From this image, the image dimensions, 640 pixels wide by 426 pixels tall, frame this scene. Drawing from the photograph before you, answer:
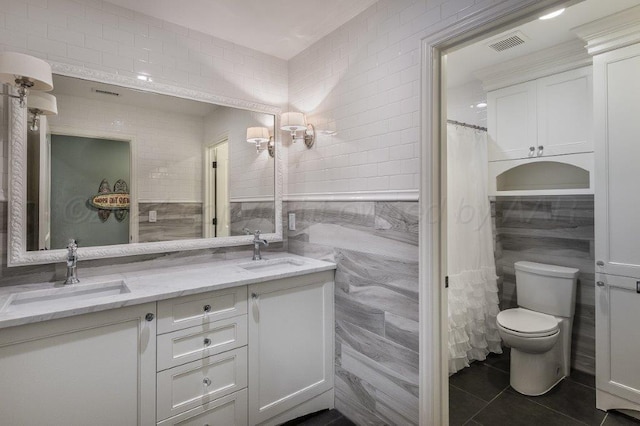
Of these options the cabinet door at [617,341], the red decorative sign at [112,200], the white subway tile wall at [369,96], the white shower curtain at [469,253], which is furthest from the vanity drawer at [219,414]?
the cabinet door at [617,341]

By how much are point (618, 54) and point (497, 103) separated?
0.86m

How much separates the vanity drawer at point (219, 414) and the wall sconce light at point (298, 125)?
171 centimetres

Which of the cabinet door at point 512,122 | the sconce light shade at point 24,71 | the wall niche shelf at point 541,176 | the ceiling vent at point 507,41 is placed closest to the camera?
the sconce light shade at point 24,71

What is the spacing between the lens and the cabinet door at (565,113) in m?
2.29

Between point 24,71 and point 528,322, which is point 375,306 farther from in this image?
point 24,71

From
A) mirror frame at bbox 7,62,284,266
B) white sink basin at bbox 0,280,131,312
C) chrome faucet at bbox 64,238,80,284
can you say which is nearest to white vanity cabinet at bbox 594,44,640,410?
mirror frame at bbox 7,62,284,266

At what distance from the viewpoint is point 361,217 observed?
1.96 m

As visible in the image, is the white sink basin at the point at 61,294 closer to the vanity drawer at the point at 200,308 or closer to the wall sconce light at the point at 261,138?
the vanity drawer at the point at 200,308

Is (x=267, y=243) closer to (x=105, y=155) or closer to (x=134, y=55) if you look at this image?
(x=105, y=155)

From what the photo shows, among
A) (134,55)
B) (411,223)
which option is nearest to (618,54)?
(411,223)

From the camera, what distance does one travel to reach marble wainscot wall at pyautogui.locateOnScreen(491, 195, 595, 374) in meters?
2.43

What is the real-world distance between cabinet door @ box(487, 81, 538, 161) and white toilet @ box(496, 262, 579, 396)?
979mm

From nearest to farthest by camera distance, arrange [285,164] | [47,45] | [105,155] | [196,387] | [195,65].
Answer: [196,387] < [47,45] < [105,155] < [195,65] < [285,164]

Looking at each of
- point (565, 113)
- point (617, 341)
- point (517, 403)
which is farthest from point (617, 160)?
point (517, 403)
